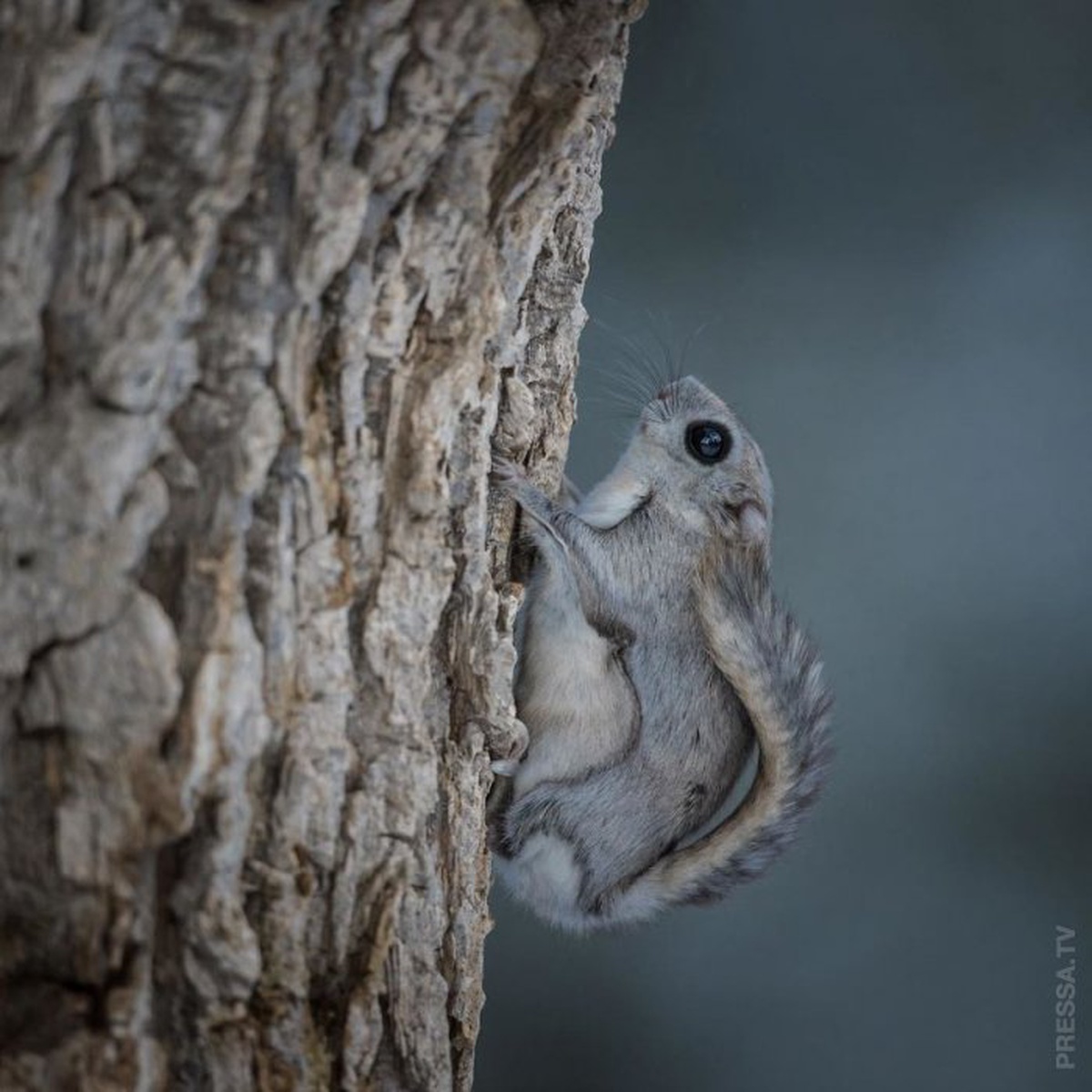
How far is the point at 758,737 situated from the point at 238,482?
0.91 meters

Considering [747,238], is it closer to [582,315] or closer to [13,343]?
[582,315]

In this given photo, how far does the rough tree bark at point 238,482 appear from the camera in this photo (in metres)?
0.88

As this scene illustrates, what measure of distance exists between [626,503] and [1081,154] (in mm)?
1172

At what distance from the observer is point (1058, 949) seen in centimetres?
233

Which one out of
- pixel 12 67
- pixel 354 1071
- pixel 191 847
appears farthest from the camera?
pixel 354 1071

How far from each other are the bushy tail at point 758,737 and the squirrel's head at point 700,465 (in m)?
0.11

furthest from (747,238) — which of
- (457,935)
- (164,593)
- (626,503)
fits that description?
(164,593)

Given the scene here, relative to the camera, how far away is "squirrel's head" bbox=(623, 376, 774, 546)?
1768 millimetres

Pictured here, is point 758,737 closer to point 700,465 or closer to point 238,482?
point 700,465

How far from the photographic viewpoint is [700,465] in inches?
70.9

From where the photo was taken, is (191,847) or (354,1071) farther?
(354,1071)

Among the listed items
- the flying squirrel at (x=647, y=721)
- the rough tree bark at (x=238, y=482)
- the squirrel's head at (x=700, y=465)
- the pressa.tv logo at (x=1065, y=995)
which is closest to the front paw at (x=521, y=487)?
the flying squirrel at (x=647, y=721)

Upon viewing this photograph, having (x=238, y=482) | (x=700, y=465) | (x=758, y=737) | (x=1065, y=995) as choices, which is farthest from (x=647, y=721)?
(x=1065, y=995)

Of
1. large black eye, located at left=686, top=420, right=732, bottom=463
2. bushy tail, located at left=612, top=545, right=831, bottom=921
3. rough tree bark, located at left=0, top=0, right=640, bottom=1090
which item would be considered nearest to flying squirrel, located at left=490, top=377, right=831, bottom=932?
bushy tail, located at left=612, top=545, right=831, bottom=921
